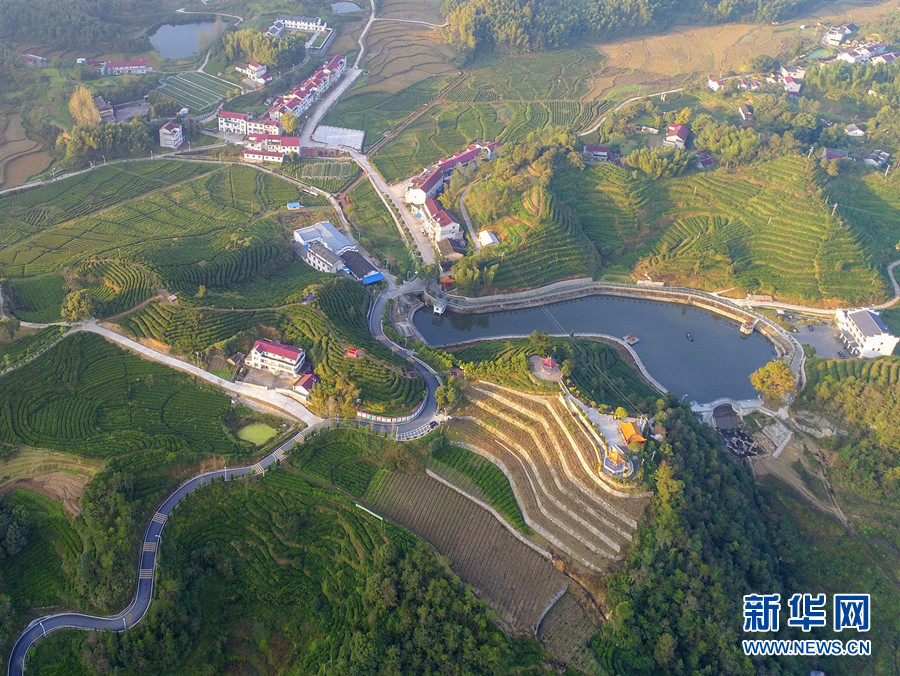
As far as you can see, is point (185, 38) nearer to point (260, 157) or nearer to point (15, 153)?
point (15, 153)

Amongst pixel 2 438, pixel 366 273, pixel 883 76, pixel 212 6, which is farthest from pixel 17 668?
pixel 883 76

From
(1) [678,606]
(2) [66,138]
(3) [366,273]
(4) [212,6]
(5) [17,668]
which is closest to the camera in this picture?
(5) [17,668]

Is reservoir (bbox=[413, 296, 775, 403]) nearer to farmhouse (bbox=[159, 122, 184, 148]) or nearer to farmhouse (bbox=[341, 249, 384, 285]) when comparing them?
farmhouse (bbox=[341, 249, 384, 285])

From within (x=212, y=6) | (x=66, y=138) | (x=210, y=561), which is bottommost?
(x=210, y=561)

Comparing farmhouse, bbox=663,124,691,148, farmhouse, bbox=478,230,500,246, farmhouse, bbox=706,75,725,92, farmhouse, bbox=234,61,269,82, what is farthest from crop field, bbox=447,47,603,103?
farmhouse, bbox=478,230,500,246

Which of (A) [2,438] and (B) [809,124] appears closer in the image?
(A) [2,438]

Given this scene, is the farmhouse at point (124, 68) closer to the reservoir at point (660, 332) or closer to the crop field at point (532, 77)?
the crop field at point (532, 77)

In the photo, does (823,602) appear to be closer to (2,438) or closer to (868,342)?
(868,342)
